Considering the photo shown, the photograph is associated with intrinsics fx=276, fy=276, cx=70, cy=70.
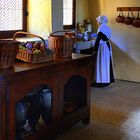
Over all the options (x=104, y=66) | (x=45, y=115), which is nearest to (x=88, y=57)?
(x=45, y=115)

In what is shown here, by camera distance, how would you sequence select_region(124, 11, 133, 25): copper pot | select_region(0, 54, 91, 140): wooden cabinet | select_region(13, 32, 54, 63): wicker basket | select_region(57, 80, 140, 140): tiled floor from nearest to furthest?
select_region(0, 54, 91, 140): wooden cabinet, select_region(13, 32, 54, 63): wicker basket, select_region(57, 80, 140, 140): tiled floor, select_region(124, 11, 133, 25): copper pot

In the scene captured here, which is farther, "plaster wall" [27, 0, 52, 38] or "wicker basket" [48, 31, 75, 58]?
"plaster wall" [27, 0, 52, 38]

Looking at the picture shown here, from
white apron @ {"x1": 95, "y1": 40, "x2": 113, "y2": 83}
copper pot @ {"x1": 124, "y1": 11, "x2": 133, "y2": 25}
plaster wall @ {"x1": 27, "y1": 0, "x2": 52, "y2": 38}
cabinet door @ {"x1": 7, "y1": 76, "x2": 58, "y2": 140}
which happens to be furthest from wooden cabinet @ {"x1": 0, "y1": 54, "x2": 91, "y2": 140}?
copper pot @ {"x1": 124, "y1": 11, "x2": 133, "y2": 25}

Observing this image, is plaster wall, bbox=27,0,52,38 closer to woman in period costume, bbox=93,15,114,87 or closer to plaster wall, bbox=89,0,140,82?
woman in period costume, bbox=93,15,114,87

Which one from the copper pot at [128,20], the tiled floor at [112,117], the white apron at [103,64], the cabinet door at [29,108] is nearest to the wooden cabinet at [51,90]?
the cabinet door at [29,108]

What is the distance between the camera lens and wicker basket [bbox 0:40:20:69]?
6.42ft

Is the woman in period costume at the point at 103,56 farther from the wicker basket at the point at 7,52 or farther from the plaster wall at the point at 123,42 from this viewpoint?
the wicker basket at the point at 7,52

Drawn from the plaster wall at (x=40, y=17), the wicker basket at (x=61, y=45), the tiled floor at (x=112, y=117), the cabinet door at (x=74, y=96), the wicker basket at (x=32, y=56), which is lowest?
the tiled floor at (x=112, y=117)

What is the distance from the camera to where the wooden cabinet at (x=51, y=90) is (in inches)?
75.6

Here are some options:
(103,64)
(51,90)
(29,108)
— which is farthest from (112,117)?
(103,64)

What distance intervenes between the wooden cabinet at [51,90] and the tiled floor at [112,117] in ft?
0.42

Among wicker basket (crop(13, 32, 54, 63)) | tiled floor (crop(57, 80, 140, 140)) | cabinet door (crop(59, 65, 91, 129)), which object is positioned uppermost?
wicker basket (crop(13, 32, 54, 63))

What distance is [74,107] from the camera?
280 cm

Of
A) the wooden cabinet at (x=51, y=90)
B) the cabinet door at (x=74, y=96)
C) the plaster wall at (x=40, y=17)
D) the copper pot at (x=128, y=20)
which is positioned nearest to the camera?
the wooden cabinet at (x=51, y=90)
